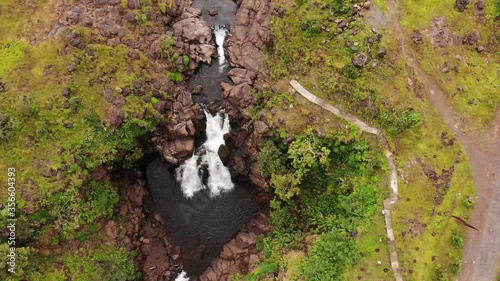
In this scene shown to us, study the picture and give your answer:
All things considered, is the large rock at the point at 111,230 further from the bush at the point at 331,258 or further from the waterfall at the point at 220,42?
the waterfall at the point at 220,42

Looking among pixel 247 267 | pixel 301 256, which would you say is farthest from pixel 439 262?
pixel 247 267

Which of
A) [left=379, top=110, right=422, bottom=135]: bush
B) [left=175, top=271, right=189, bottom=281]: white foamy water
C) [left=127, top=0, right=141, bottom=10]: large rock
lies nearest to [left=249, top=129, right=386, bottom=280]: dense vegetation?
[left=379, top=110, right=422, bottom=135]: bush

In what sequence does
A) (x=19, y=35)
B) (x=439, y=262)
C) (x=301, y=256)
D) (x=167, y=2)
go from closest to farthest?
(x=439, y=262) → (x=301, y=256) → (x=19, y=35) → (x=167, y=2)

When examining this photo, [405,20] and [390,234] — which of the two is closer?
[390,234]

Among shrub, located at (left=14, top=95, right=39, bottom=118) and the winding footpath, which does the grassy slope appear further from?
the winding footpath

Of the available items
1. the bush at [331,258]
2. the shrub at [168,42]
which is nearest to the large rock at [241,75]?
the shrub at [168,42]

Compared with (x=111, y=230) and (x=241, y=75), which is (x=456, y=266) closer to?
(x=241, y=75)

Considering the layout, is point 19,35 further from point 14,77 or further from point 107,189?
point 107,189

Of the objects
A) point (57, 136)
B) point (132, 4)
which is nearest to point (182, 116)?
point (57, 136)
